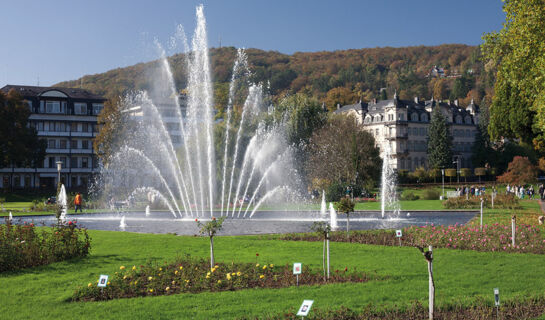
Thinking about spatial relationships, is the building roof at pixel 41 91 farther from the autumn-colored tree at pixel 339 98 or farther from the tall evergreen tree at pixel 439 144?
the autumn-colored tree at pixel 339 98

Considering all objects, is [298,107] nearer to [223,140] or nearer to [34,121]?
[223,140]

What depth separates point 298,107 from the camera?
72.4 metres

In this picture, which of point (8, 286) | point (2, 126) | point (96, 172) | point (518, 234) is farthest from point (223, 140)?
point (8, 286)

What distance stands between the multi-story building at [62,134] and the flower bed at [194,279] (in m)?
75.5

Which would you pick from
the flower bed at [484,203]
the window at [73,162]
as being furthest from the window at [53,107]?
the flower bed at [484,203]

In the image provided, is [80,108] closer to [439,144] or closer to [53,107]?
[53,107]

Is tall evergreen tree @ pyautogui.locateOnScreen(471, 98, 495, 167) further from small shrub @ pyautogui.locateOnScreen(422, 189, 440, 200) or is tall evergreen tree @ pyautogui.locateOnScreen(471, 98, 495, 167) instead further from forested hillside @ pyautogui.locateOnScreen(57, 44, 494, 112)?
small shrub @ pyautogui.locateOnScreen(422, 189, 440, 200)

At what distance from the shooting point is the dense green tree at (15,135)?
2675 inches

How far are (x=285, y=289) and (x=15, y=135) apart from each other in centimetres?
6660

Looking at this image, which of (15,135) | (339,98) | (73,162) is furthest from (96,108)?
(339,98)

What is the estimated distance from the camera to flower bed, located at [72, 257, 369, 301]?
39.4 feet

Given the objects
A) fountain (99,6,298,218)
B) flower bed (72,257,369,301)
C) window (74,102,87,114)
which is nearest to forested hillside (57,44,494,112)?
window (74,102,87,114)

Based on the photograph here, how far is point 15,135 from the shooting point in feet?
228

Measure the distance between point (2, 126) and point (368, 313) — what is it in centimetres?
6802
